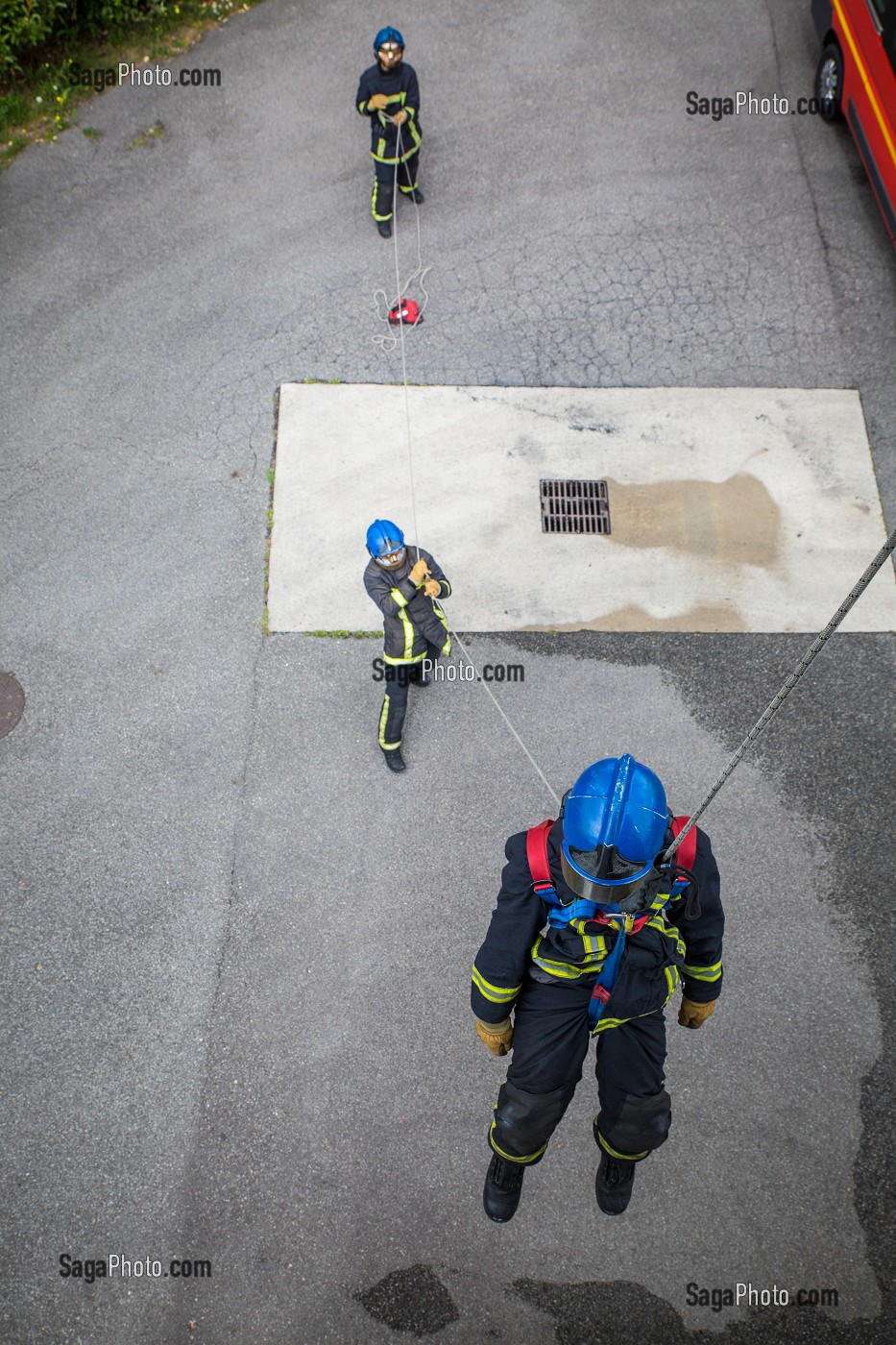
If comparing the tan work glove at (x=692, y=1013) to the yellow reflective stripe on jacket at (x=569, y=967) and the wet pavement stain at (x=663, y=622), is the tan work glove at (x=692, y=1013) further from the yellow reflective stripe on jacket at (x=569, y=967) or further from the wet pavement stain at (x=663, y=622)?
the wet pavement stain at (x=663, y=622)

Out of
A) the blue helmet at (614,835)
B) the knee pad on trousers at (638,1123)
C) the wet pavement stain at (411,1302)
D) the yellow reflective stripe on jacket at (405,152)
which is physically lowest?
the wet pavement stain at (411,1302)

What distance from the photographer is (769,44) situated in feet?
30.1

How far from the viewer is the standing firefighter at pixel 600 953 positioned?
3627 mm

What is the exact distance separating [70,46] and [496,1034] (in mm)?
9490

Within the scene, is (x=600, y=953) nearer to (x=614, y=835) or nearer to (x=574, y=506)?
(x=614, y=835)

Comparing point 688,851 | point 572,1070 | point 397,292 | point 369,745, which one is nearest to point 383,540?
point 369,745

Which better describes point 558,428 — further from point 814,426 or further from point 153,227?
point 153,227

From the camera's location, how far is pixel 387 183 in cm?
789

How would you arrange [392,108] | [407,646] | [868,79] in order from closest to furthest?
1. [407,646]
2. [392,108]
3. [868,79]

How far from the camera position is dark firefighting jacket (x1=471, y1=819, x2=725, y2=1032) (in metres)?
3.82

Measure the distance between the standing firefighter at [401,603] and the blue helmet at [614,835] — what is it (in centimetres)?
218

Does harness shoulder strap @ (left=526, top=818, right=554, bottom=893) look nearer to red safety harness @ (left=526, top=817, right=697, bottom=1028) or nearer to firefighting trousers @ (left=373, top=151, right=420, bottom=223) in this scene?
red safety harness @ (left=526, top=817, right=697, bottom=1028)

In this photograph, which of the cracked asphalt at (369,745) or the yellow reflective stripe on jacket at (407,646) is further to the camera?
the yellow reflective stripe on jacket at (407,646)

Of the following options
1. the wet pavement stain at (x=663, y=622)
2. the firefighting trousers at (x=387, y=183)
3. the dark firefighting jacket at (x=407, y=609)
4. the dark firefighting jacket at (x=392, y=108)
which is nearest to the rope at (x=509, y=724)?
the wet pavement stain at (x=663, y=622)
